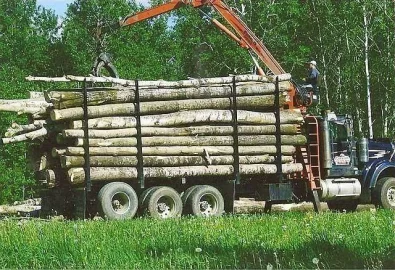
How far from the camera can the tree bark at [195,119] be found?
57.4ft

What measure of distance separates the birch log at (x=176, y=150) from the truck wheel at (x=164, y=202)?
860mm

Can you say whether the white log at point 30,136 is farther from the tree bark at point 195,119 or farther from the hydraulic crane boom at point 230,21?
the hydraulic crane boom at point 230,21

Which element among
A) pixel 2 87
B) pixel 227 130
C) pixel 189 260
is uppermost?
pixel 2 87

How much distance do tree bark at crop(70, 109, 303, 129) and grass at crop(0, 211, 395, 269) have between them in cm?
622

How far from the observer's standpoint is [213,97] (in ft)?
62.2

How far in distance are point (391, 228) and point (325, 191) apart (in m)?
10.2

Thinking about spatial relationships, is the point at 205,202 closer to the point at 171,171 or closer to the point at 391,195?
the point at 171,171

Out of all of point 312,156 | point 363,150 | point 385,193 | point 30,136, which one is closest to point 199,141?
point 312,156

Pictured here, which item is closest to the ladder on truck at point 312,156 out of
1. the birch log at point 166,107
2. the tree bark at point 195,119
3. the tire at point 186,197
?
the tree bark at point 195,119

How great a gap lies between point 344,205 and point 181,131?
608cm

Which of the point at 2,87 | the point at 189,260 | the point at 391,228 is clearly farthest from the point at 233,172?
the point at 2,87

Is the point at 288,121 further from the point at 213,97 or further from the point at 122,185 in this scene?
the point at 122,185

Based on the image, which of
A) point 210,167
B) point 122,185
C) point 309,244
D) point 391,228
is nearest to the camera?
point 309,244

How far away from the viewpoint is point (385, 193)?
21156mm
